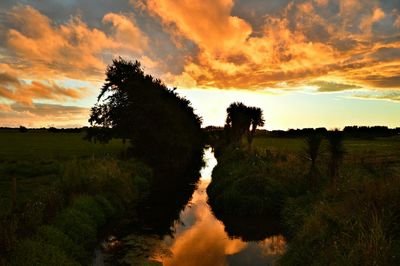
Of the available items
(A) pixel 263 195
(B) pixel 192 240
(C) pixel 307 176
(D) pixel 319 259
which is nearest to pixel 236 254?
(B) pixel 192 240

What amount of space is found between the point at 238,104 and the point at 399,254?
6699 centimetres

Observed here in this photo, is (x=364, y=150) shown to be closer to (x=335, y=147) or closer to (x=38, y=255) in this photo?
(x=335, y=147)

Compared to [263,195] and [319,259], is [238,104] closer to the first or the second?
[263,195]

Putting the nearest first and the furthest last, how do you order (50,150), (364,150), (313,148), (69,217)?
(69,217)
(313,148)
(364,150)
(50,150)

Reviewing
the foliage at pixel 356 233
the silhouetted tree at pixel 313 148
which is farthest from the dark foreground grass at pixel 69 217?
the silhouetted tree at pixel 313 148

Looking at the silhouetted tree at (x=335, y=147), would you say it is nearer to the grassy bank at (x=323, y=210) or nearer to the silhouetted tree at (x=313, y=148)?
the grassy bank at (x=323, y=210)

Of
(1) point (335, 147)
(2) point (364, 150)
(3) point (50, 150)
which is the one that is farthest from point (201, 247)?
(3) point (50, 150)

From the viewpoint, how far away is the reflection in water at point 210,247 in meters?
15.4

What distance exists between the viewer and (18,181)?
93.0 ft

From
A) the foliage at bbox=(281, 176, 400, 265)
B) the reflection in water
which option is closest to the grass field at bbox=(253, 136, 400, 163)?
the reflection in water

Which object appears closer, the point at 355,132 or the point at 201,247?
the point at 201,247

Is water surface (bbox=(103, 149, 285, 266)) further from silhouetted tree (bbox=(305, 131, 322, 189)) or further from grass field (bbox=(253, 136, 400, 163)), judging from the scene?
grass field (bbox=(253, 136, 400, 163))

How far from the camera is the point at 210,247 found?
1741 centimetres

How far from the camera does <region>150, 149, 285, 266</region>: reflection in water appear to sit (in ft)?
50.7
